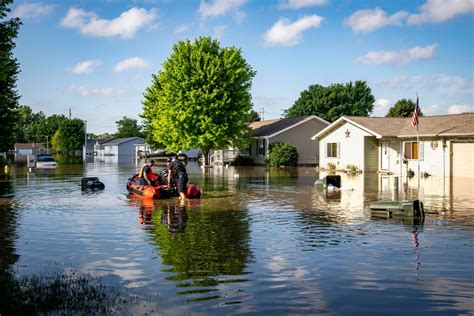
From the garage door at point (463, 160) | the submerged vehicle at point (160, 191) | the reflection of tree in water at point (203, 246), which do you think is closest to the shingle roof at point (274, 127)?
the garage door at point (463, 160)

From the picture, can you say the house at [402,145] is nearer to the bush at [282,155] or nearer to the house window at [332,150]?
the house window at [332,150]

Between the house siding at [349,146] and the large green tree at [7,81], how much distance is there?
84.4 ft

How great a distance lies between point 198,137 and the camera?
4847 centimetres

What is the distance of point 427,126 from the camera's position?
1478 inches

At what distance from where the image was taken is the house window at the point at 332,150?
4426cm

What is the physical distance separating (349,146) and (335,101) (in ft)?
142

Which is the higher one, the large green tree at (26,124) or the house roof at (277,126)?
the large green tree at (26,124)

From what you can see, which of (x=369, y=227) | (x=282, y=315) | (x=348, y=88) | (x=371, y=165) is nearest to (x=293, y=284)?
(x=282, y=315)

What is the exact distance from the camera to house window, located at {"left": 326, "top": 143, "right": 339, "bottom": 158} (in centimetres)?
4426

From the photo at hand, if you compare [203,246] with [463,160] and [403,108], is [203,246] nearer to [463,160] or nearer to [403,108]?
[463,160]

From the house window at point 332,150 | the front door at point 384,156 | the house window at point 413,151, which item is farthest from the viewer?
the house window at point 332,150

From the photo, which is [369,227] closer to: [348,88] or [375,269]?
[375,269]

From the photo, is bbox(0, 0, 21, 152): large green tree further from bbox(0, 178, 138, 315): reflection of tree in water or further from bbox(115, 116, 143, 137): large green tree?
bbox(115, 116, 143, 137): large green tree

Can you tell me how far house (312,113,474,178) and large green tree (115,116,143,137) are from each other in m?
111
